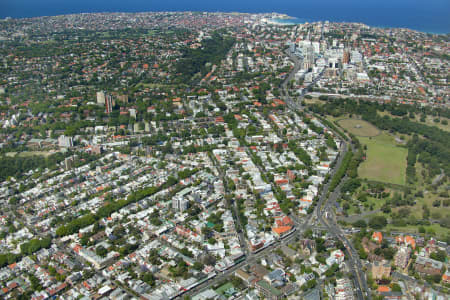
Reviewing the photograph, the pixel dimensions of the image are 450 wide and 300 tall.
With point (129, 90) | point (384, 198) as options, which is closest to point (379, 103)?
point (384, 198)

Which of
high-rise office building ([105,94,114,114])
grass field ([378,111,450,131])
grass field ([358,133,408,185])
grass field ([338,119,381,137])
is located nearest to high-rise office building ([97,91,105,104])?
high-rise office building ([105,94,114,114])

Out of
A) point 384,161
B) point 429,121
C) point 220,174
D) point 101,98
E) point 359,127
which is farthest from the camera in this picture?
point 101,98

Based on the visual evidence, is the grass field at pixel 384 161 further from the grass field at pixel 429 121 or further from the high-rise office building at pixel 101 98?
the high-rise office building at pixel 101 98

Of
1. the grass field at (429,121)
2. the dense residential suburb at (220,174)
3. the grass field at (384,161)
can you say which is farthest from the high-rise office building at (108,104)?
the grass field at (429,121)

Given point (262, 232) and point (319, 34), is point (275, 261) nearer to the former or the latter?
point (262, 232)

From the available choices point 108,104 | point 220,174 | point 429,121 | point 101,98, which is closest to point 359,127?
point 429,121

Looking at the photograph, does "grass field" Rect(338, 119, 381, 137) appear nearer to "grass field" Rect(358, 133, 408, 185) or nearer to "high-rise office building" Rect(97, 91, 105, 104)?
"grass field" Rect(358, 133, 408, 185)

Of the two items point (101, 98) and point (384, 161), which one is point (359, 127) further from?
point (101, 98)
